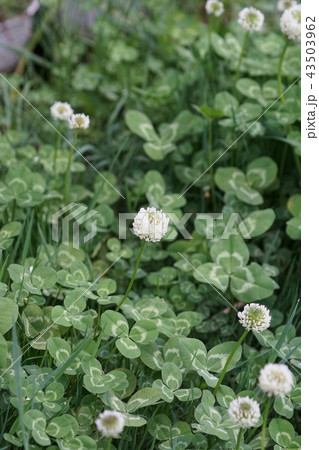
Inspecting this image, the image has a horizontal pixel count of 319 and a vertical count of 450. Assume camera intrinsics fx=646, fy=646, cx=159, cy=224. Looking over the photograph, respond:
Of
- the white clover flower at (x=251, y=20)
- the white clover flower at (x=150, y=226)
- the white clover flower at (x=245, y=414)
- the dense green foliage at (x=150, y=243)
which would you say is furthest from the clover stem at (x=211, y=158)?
the white clover flower at (x=245, y=414)

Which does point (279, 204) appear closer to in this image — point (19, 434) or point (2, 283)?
point (2, 283)

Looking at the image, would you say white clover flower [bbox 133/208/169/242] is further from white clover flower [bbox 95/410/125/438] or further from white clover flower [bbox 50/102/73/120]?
white clover flower [bbox 50/102/73/120]

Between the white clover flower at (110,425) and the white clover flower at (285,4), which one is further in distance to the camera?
the white clover flower at (285,4)

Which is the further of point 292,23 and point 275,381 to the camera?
point 292,23

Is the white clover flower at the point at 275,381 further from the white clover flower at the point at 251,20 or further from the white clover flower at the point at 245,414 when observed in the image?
the white clover flower at the point at 251,20

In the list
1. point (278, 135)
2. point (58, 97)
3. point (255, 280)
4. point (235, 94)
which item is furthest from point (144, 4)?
point (255, 280)

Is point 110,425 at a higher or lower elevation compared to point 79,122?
lower

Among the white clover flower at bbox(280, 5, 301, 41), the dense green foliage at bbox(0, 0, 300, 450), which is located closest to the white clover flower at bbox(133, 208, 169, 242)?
the dense green foliage at bbox(0, 0, 300, 450)

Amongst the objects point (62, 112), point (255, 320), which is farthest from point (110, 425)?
point (62, 112)

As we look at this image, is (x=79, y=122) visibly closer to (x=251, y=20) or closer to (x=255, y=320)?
(x=251, y=20)
